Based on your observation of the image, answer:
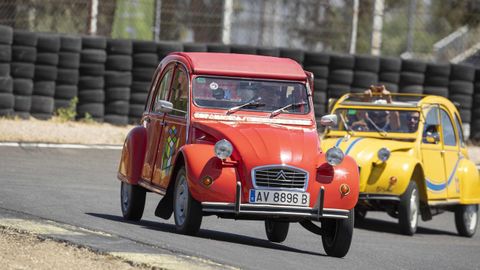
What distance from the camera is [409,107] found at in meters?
15.5

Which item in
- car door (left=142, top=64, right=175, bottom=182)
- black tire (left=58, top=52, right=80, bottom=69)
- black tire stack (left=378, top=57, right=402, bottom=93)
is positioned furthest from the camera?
black tire stack (left=378, top=57, right=402, bottom=93)

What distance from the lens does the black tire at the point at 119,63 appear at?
68.4 feet

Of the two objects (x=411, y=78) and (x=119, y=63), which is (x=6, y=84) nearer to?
(x=119, y=63)

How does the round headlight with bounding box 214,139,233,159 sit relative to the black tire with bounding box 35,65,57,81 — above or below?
above

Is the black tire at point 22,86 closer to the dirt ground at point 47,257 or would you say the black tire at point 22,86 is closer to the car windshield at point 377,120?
the car windshield at point 377,120

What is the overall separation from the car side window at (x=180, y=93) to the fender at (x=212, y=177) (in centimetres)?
120

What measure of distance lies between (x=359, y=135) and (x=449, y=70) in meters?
7.49

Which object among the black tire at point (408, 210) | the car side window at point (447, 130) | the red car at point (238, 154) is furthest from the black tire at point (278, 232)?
the car side window at point (447, 130)

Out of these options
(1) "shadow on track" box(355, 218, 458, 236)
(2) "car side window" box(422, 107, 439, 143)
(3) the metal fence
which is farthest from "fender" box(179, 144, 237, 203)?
(3) the metal fence

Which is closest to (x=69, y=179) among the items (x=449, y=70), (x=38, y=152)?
(x=38, y=152)

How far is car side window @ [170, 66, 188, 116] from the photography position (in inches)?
453

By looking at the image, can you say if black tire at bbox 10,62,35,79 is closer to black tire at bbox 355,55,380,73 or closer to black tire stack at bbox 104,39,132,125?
black tire stack at bbox 104,39,132,125

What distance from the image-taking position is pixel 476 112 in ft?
74.7

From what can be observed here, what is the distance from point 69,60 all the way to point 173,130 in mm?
9433
